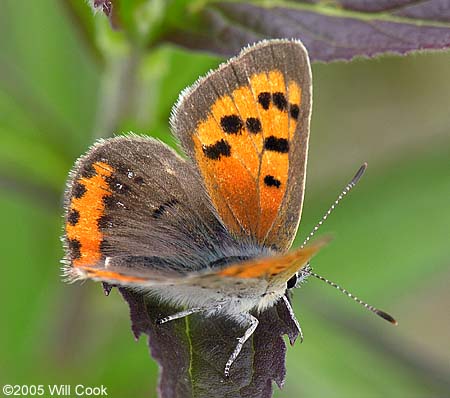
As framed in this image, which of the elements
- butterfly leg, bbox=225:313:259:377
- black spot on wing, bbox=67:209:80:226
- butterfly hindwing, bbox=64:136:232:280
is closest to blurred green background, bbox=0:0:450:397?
butterfly hindwing, bbox=64:136:232:280

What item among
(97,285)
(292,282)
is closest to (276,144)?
(292,282)

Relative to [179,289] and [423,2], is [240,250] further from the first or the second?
[423,2]

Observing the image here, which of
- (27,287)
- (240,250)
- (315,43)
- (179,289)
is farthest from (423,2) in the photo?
(27,287)

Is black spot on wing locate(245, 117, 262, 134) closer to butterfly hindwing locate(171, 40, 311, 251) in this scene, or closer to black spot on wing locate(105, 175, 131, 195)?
butterfly hindwing locate(171, 40, 311, 251)

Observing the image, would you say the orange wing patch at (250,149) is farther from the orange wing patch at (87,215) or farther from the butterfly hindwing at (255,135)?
the orange wing patch at (87,215)

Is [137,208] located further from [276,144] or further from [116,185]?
[276,144]

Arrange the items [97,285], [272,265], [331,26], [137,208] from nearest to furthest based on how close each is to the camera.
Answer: [272,265], [137,208], [331,26], [97,285]

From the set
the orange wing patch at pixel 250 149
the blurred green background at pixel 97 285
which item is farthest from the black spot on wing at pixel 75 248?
the blurred green background at pixel 97 285
